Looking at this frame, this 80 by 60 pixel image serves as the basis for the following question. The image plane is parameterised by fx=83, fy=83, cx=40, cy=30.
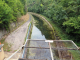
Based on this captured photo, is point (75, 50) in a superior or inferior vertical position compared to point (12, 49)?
superior

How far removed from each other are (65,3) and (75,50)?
1116cm

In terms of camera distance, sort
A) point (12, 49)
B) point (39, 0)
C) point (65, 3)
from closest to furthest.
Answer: point (12, 49), point (65, 3), point (39, 0)

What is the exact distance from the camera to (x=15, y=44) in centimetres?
1236

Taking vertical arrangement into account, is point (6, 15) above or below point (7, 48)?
above

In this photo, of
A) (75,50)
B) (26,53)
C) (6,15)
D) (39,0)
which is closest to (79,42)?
(75,50)

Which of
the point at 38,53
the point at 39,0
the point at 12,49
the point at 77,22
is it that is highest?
the point at 39,0

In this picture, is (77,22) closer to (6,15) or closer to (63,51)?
(63,51)

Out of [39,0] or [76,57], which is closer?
[76,57]

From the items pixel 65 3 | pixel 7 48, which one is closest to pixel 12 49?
pixel 7 48

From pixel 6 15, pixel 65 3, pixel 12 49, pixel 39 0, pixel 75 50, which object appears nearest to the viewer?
pixel 75 50

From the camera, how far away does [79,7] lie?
11.4m

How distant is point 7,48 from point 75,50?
8898 mm

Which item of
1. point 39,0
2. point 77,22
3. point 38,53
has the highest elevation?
point 39,0

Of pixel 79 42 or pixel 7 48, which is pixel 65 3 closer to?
pixel 79 42
